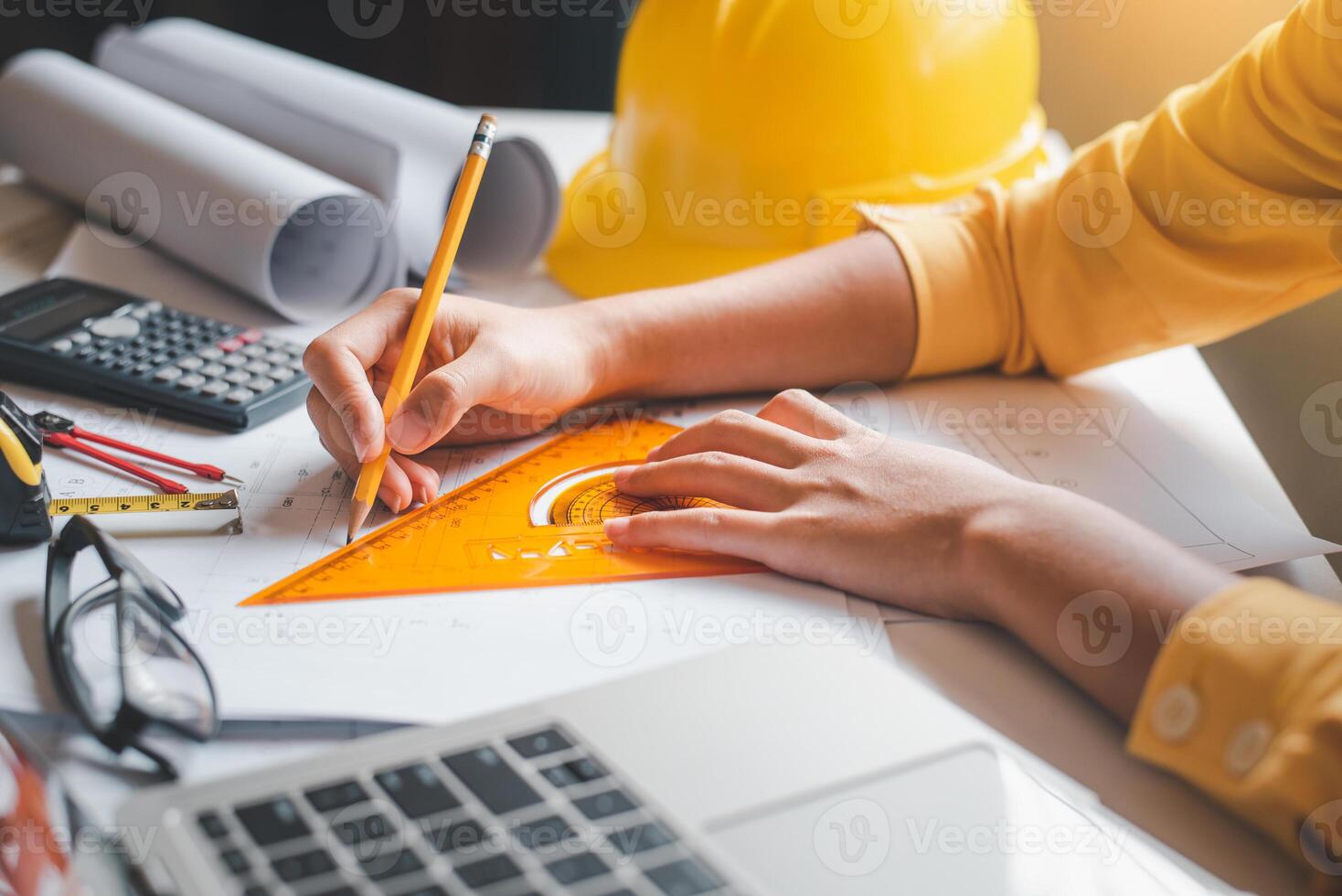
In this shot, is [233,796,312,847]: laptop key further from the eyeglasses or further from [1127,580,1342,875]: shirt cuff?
[1127,580,1342,875]: shirt cuff

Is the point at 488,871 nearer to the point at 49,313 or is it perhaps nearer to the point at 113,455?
the point at 113,455

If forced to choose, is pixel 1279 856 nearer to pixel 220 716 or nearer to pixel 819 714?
pixel 819 714

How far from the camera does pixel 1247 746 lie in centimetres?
41

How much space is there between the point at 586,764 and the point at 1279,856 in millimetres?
253

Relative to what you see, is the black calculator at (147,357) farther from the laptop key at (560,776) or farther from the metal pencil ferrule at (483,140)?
the laptop key at (560,776)

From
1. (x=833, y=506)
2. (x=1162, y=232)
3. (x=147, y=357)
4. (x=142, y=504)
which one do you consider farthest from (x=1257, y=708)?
(x=147, y=357)

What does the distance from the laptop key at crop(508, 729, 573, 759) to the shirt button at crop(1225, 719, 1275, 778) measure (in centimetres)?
24

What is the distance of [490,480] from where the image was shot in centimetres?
63

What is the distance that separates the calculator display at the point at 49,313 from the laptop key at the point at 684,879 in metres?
0.57

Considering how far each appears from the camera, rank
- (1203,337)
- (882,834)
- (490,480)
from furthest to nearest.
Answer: (1203,337)
(490,480)
(882,834)

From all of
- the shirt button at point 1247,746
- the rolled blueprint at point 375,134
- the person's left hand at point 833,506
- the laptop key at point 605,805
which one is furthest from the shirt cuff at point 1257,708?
the rolled blueprint at point 375,134

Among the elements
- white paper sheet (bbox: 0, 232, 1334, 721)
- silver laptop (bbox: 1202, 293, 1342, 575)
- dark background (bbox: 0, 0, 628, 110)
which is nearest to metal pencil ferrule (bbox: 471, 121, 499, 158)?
white paper sheet (bbox: 0, 232, 1334, 721)

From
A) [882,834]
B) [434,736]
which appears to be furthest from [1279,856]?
[434,736]

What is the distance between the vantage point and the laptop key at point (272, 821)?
0.34 meters
